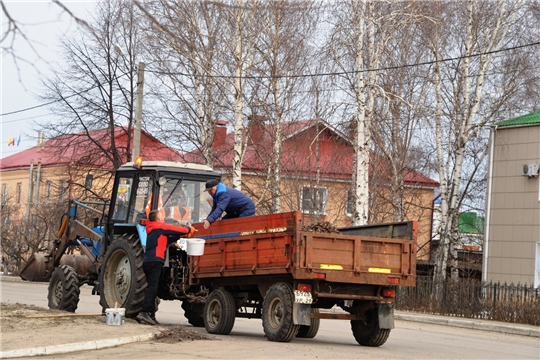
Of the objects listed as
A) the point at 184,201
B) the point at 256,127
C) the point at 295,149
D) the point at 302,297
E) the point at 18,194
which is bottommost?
the point at 302,297

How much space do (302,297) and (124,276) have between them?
4.33 m

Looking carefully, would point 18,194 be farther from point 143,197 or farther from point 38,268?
point 143,197

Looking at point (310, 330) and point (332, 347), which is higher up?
point (310, 330)

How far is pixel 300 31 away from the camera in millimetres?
32656

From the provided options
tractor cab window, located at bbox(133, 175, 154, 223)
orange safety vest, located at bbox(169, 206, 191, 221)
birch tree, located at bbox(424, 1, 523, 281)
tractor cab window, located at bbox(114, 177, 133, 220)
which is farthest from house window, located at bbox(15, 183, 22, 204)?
orange safety vest, located at bbox(169, 206, 191, 221)

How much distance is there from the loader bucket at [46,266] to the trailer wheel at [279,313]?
7118 millimetres

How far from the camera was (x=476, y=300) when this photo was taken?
25.6 meters

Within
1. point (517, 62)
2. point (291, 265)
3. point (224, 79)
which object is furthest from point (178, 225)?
point (517, 62)

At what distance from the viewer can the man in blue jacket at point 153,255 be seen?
14875 millimetres

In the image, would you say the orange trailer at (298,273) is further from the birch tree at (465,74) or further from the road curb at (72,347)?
the birch tree at (465,74)

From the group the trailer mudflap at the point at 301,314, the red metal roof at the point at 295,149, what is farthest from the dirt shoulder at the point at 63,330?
the red metal roof at the point at 295,149

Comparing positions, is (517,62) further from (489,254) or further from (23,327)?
(23,327)

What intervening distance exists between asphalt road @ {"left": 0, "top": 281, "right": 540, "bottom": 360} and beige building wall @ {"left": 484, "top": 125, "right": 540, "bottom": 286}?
8.00 meters

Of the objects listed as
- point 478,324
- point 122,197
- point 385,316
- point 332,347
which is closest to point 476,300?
point 478,324
